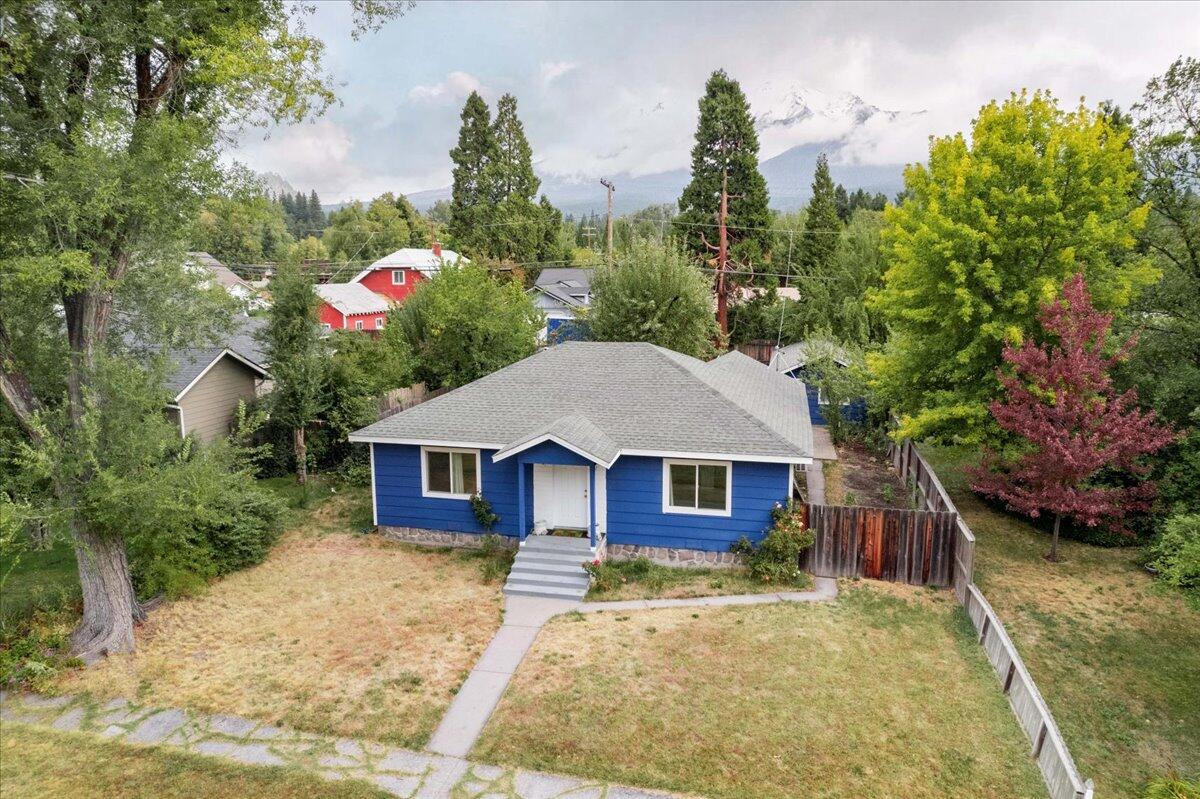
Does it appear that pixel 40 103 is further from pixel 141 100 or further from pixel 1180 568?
pixel 1180 568

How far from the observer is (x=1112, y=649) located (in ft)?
39.0

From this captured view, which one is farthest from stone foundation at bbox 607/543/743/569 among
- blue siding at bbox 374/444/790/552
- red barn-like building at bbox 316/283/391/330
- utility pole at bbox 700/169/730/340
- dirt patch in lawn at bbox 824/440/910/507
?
red barn-like building at bbox 316/283/391/330

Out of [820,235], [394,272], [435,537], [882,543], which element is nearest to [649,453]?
[882,543]

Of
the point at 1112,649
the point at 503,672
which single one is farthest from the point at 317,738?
the point at 1112,649

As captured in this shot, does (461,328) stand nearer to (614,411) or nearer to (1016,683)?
(614,411)

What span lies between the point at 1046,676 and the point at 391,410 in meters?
19.6

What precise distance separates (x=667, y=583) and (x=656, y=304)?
15.5m

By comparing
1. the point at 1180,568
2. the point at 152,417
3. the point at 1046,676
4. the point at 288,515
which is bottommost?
the point at 1046,676

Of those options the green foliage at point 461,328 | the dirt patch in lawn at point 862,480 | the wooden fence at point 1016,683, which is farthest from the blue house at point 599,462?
the green foliage at point 461,328

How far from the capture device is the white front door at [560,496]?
15555mm

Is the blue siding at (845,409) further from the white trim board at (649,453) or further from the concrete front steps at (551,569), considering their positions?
the concrete front steps at (551,569)

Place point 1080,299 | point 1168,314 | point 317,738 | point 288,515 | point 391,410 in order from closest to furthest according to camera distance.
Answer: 1. point 317,738
2. point 1080,299
3. point 288,515
4. point 1168,314
5. point 391,410

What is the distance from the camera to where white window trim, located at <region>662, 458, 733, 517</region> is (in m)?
14.8

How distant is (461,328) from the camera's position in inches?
994
